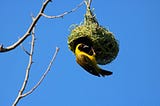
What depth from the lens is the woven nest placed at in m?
3.75

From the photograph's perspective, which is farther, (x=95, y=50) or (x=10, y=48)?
(x=95, y=50)

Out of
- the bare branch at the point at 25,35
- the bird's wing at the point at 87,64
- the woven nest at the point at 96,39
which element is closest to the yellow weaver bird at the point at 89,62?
the bird's wing at the point at 87,64

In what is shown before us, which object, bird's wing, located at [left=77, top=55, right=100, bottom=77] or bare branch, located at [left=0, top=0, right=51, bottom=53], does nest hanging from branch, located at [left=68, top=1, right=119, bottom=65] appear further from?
bare branch, located at [left=0, top=0, right=51, bottom=53]

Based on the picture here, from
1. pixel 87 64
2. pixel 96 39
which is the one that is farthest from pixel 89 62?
pixel 96 39

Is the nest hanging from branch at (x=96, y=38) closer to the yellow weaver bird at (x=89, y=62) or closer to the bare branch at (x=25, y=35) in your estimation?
the yellow weaver bird at (x=89, y=62)

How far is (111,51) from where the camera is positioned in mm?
3844

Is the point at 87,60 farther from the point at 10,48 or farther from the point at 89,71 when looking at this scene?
the point at 10,48

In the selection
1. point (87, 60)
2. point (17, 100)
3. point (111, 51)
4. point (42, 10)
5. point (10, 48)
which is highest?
point (111, 51)

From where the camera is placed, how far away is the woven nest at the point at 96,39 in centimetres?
375

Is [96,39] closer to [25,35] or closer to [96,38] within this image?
[96,38]

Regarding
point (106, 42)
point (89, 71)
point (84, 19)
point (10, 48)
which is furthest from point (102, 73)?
point (10, 48)

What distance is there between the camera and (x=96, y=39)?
3717mm

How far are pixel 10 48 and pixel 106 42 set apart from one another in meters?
1.54

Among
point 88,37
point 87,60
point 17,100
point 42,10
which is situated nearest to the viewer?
point 17,100
